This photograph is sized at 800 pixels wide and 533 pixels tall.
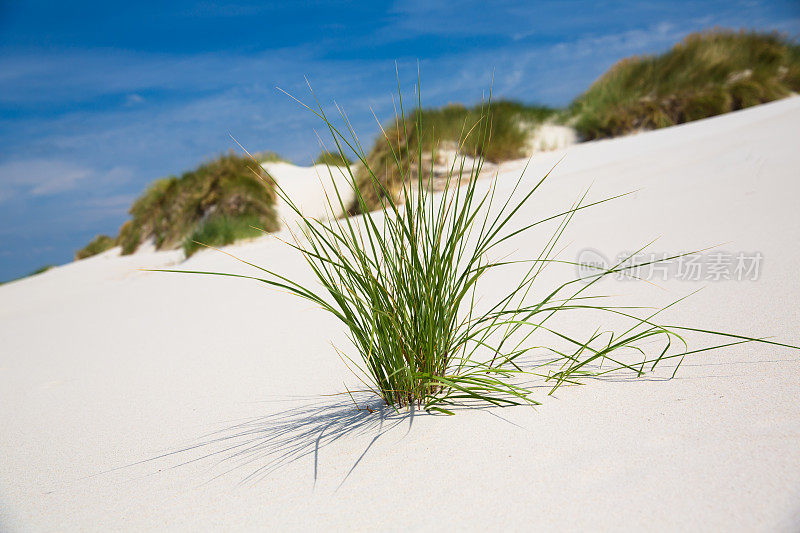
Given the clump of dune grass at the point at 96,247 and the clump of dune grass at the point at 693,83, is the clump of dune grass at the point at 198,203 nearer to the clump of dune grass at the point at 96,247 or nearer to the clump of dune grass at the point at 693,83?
the clump of dune grass at the point at 96,247

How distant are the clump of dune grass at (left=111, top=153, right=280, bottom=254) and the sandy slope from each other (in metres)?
4.70

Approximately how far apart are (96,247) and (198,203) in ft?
18.3

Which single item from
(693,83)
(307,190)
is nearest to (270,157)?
(307,190)

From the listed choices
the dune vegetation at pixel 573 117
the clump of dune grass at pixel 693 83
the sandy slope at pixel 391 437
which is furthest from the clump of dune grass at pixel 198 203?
the clump of dune grass at pixel 693 83

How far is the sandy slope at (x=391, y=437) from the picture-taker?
0.90 meters

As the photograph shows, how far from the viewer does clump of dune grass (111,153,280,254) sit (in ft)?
23.8

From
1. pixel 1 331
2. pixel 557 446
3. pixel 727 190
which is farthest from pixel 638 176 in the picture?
pixel 1 331

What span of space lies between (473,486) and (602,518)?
235mm

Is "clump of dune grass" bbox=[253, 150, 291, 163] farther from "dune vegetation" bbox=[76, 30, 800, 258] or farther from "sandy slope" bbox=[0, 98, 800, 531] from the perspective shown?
"sandy slope" bbox=[0, 98, 800, 531]

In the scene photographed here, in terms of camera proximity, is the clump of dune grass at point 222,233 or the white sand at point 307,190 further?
the white sand at point 307,190

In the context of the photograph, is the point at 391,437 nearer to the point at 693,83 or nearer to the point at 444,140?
the point at 444,140

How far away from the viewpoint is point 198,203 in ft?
25.7

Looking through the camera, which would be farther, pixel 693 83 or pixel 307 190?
pixel 307 190

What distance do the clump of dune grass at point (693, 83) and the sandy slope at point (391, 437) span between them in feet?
15.8
